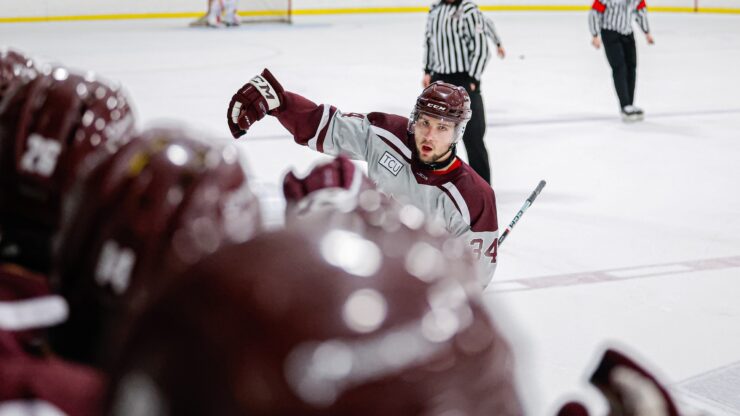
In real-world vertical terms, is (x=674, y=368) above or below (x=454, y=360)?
below

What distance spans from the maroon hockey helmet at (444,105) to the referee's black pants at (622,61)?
17.9 ft

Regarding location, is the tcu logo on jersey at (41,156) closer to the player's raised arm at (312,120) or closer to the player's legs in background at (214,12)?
the player's raised arm at (312,120)

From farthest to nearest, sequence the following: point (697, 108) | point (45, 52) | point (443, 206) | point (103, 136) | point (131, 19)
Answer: point (131, 19)
point (45, 52)
point (697, 108)
point (443, 206)
point (103, 136)

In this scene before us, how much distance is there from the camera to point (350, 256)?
59cm

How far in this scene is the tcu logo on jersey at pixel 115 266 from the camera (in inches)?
39.5

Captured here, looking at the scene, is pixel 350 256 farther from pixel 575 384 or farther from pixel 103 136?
pixel 575 384

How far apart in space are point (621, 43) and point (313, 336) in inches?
330

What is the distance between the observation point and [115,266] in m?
1.03

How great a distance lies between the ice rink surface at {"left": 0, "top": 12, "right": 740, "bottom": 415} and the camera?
11.7 feet

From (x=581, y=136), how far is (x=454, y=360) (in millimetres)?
7405

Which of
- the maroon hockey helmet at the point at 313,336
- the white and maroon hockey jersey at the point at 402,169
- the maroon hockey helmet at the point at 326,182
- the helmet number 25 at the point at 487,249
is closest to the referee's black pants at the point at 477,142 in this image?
the white and maroon hockey jersey at the point at 402,169

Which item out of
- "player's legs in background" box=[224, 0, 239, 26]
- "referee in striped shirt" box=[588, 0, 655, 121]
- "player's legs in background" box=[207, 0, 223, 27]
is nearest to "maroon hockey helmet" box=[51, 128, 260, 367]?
"referee in striped shirt" box=[588, 0, 655, 121]

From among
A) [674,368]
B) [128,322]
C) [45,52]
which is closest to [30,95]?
[128,322]

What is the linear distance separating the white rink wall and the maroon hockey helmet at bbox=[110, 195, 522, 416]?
15733 mm
